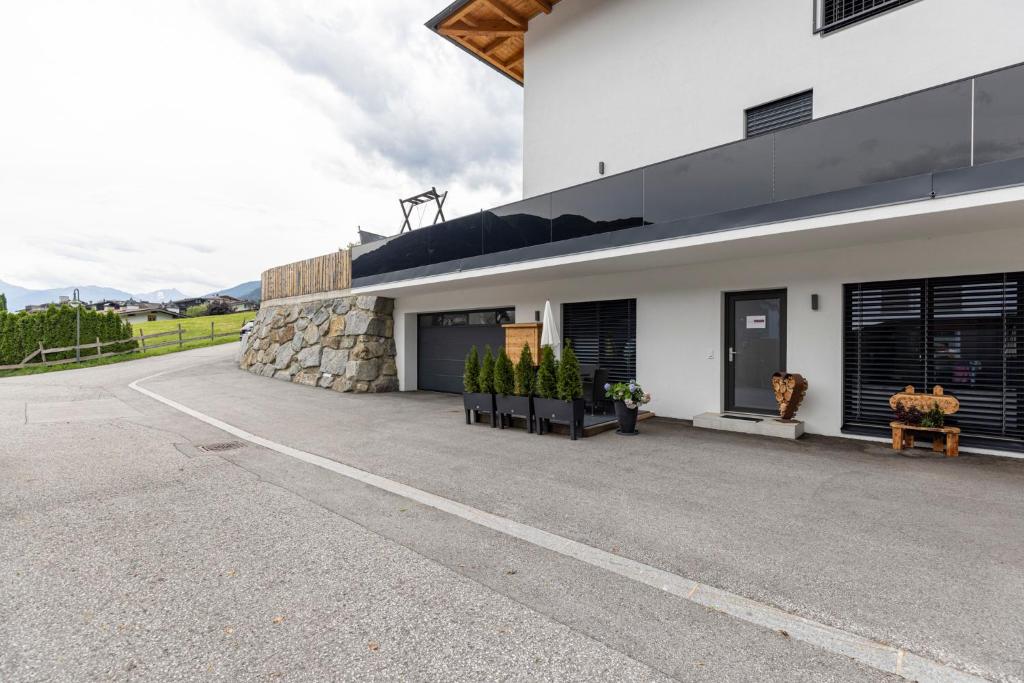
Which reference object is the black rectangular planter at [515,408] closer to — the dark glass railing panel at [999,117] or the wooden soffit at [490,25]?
the dark glass railing panel at [999,117]

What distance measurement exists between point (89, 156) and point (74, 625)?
570 inches

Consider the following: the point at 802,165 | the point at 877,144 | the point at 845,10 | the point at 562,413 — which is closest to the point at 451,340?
the point at 562,413

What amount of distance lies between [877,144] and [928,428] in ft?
12.9

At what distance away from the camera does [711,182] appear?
23.2 ft

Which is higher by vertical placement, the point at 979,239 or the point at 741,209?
the point at 741,209

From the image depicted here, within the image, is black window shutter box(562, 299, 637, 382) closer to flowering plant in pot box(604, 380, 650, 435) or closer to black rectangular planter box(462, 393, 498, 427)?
flowering plant in pot box(604, 380, 650, 435)

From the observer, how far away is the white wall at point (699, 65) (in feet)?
23.2

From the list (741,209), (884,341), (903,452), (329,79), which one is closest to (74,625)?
(741,209)

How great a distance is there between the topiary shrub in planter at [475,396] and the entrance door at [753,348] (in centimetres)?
454

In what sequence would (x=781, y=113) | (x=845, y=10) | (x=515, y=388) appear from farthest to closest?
(x=781, y=113) < (x=515, y=388) < (x=845, y=10)

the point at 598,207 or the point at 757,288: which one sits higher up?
the point at 598,207

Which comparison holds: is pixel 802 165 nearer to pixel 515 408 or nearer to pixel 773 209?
pixel 773 209

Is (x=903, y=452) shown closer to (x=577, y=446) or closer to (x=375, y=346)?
(x=577, y=446)

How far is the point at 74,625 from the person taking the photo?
255 cm
